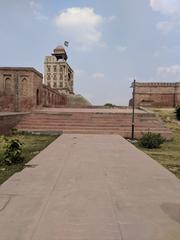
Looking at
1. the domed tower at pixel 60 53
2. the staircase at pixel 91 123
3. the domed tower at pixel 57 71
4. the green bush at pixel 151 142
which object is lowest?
the green bush at pixel 151 142

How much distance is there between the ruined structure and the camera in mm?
41000

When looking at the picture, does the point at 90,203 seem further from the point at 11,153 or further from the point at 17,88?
the point at 17,88

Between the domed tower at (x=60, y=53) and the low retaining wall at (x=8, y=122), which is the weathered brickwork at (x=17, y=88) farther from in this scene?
the domed tower at (x=60, y=53)

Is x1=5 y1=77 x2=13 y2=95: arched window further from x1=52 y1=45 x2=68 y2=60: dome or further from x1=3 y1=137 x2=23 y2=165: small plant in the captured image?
x1=52 y1=45 x2=68 y2=60: dome

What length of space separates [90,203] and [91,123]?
485 inches

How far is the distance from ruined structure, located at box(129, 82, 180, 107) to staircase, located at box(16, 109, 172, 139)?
24613 millimetres

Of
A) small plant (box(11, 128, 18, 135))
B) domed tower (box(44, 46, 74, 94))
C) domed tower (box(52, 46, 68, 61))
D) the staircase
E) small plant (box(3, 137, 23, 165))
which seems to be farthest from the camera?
domed tower (box(52, 46, 68, 61))

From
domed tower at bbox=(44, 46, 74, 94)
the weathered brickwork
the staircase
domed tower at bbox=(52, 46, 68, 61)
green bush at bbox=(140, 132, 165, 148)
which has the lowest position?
green bush at bbox=(140, 132, 165, 148)

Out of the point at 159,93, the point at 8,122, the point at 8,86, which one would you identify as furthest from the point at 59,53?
the point at 8,122

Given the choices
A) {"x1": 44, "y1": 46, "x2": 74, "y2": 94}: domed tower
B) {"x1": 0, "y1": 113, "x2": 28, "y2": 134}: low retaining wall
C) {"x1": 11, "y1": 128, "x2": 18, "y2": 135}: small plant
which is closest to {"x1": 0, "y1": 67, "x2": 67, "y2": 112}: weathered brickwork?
{"x1": 0, "y1": 113, "x2": 28, "y2": 134}: low retaining wall

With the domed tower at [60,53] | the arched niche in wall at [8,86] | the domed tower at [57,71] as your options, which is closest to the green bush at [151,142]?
the arched niche in wall at [8,86]

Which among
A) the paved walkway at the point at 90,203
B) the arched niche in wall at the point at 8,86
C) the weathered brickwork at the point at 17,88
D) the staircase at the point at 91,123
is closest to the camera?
the paved walkway at the point at 90,203

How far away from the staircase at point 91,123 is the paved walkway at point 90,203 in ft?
27.3

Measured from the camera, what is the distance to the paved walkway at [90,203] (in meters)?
3.06
